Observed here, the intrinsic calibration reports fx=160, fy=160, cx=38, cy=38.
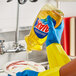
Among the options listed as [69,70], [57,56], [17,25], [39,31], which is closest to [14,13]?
[17,25]

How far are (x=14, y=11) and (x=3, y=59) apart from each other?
0.30m

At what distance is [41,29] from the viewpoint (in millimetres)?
612

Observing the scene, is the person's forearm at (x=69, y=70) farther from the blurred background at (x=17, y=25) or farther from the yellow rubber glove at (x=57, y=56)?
the blurred background at (x=17, y=25)

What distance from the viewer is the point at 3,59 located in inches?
37.4

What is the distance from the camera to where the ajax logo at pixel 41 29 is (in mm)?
598

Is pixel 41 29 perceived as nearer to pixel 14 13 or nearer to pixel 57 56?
pixel 57 56

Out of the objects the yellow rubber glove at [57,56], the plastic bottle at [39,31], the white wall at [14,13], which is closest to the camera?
the yellow rubber glove at [57,56]

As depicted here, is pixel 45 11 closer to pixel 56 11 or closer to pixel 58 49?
pixel 56 11

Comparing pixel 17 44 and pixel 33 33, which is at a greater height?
pixel 33 33

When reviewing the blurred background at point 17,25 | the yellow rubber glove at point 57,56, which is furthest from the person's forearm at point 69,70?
the blurred background at point 17,25

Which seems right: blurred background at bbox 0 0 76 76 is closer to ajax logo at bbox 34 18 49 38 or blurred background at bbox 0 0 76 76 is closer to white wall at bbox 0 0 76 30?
white wall at bbox 0 0 76 30

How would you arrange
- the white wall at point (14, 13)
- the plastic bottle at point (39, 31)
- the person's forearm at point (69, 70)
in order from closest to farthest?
the person's forearm at point (69, 70), the plastic bottle at point (39, 31), the white wall at point (14, 13)

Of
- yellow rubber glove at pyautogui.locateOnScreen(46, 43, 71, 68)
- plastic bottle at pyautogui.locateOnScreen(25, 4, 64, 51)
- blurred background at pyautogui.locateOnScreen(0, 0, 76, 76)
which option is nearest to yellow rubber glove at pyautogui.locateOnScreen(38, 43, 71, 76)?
yellow rubber glove at pyautogui.locateOnScreen(46, 43, 71, 68)

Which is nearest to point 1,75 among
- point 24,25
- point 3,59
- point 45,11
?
point 3,59
